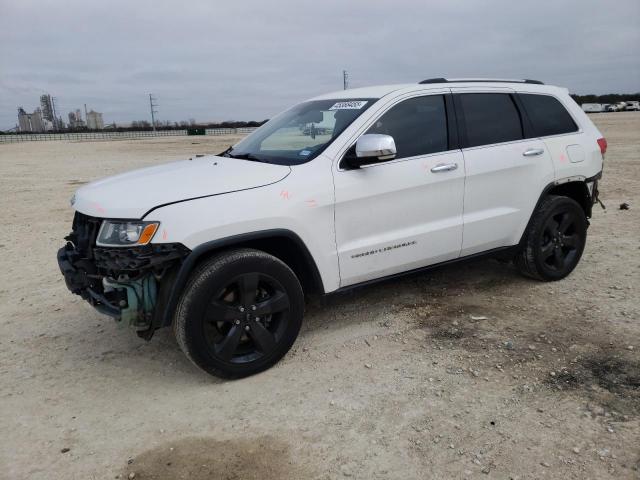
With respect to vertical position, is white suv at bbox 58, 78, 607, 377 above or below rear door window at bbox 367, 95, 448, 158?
below

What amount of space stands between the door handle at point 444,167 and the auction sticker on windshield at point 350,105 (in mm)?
723

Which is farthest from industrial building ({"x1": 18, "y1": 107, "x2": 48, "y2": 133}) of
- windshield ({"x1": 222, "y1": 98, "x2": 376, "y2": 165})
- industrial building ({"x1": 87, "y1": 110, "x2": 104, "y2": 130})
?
windshield ({"x1": 222, "y1": 98, "x2": 376, "y2": 165})

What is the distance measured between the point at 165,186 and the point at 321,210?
1.02m

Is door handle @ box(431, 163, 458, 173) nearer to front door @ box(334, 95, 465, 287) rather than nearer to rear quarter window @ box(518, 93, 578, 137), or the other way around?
front door @ box(334, 95, 465, 287)

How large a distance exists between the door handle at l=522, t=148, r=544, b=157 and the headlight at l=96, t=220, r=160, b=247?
10.3 ft

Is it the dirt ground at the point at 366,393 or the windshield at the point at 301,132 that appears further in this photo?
the windshield at the point at 301,132

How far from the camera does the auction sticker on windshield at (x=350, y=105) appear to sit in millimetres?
3974

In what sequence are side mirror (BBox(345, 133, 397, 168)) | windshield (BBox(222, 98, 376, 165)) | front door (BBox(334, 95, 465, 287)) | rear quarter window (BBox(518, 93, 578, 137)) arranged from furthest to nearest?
rear quarter window (BBox(518, 93, 578, 137)) → windshield (BBox(222, 98, 376, 165)) → front door (BBox(334, 95, 465, 287)) → side mirror (BBox(345, 133, 397, 168))

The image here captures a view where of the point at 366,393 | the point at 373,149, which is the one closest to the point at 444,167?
the point at 373,149

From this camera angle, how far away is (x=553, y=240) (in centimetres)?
496

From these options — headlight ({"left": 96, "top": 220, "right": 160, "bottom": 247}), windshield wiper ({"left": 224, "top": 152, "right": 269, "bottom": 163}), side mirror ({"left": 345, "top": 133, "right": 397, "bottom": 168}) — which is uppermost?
side mirror ({"left": 345, "top": 133, "right": 397, "bottom": 168})

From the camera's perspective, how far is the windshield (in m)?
3.85

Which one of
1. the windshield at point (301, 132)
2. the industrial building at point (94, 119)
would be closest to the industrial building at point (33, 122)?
the industrial building at point (94, 119)

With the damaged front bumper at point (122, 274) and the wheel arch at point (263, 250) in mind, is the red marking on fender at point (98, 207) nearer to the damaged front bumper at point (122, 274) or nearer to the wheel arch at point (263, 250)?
the damaged front bumper at point (122, 274)
